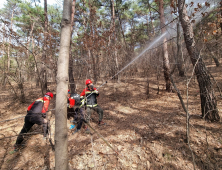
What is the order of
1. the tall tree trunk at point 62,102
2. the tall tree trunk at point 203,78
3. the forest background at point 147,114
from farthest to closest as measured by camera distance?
1. the tall tree trunk at point 203,78
2. the forest background at point 147,114
3. the tall tree trunk at point 62,102

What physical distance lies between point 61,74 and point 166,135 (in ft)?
10.8

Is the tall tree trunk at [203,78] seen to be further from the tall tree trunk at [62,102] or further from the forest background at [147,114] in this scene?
the tall tree trunk at [62,102]

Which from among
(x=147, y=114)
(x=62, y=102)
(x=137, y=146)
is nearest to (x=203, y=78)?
(x=147, y=114)

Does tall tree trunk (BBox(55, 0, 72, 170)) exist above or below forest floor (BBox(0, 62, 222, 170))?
above

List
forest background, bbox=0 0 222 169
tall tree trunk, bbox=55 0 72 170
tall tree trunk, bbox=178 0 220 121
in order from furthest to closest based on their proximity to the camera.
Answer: tall tree trunk, bbox=178 0 220 121, forest background, bbox=0 0 222 169, tall tree trunk, bbox=55 0 72 170

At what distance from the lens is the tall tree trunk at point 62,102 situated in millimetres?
1060

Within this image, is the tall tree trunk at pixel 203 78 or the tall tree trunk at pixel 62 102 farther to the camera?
the tall tree trunk at pixel 203 78

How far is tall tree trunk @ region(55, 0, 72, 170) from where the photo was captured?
1.06 meters

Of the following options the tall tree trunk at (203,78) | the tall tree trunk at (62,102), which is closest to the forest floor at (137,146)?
the tall tree trunk at (203,78)

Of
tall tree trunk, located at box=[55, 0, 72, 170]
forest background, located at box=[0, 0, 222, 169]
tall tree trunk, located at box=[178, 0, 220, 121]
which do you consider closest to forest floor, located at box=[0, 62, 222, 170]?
forest background, located at box=[0, 0, 222, 169]

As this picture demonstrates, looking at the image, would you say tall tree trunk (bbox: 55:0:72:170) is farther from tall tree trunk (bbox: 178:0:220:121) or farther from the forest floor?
tall tree trunk (bbox: 178:0:220:121)

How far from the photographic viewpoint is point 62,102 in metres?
1.10

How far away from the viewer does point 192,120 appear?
355cm

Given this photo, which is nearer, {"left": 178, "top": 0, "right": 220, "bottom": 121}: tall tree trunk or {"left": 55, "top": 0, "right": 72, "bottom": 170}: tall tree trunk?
{"left": 55, "top": 0, "right": 72, "bottom": 170}: tall tree trunk
